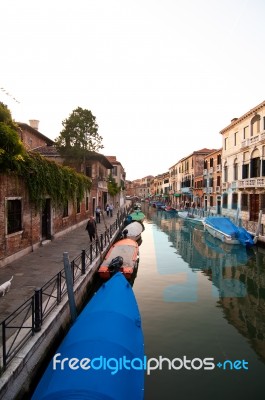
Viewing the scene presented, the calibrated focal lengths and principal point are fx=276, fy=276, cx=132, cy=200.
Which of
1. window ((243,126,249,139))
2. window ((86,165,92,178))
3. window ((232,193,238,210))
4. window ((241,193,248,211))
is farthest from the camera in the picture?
window ((232,193,238,210))

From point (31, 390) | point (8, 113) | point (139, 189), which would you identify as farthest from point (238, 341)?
point (139, 189)

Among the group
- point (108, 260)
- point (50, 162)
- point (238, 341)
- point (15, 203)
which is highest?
point (50, 162)

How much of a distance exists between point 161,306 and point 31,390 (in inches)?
206

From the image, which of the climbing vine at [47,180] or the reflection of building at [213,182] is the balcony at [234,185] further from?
the climbing vine at [47,180]

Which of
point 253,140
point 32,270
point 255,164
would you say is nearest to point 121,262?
point 32,270

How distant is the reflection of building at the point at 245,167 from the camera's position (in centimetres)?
2374

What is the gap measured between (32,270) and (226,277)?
8659 mm

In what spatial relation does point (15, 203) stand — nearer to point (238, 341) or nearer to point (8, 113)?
point (8, 113)

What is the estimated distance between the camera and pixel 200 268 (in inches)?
564

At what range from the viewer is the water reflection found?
28.5 feet

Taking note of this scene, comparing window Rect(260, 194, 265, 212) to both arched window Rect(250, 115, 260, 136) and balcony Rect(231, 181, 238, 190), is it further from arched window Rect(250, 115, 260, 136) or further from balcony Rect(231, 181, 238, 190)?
arched window Rect(250, 115, 260, 136)

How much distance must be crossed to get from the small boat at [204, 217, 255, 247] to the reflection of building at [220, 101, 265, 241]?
144cm

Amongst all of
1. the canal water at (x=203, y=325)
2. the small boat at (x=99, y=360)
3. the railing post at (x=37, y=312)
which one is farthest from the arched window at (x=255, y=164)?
the railing post at (x=37, y=312)

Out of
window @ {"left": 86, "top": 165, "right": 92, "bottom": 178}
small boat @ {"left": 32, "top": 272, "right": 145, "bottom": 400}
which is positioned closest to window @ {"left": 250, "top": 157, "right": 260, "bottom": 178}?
window @ {"left": 86, "top": 165, "right": 92, "bottom": 178}
